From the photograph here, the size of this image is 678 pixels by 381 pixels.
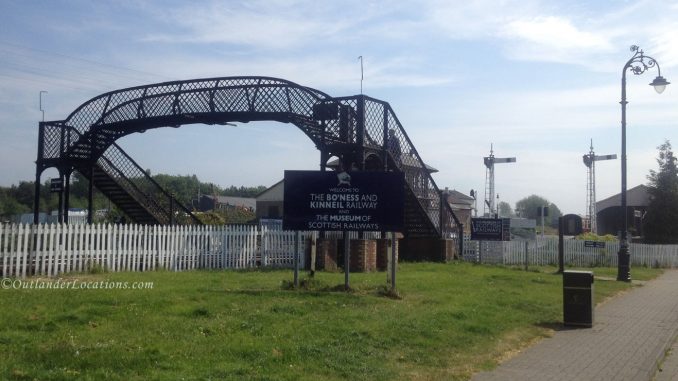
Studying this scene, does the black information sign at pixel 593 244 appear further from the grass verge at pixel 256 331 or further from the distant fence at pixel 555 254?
the grass verge at pixel 256 331

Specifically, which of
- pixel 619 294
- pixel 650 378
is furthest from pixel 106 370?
pixel 619 294

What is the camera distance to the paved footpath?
28.6ft

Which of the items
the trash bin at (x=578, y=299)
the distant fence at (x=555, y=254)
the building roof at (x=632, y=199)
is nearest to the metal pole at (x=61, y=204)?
the distant fence at (x=555, y=254)

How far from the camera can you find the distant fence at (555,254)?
96.3 ft

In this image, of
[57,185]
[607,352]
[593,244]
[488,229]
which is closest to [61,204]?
[57,185]

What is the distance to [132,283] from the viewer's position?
13617 mm

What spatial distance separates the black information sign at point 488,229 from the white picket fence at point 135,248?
790 cm

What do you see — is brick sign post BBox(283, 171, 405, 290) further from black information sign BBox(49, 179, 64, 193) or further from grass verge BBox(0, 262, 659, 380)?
black information sign BBox(49, 179, 64, 193)

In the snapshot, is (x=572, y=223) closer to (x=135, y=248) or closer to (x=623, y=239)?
(x=623, y=239)

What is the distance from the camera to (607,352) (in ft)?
34.0

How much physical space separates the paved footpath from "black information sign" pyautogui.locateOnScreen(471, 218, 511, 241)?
10875mm

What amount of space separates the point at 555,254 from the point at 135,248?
20868 millimetres

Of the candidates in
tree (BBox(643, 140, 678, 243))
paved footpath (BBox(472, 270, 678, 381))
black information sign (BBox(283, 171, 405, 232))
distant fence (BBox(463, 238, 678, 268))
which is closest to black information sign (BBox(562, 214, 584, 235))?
distant fence (BBox(463, 238, 678, 268))

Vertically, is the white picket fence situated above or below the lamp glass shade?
below
